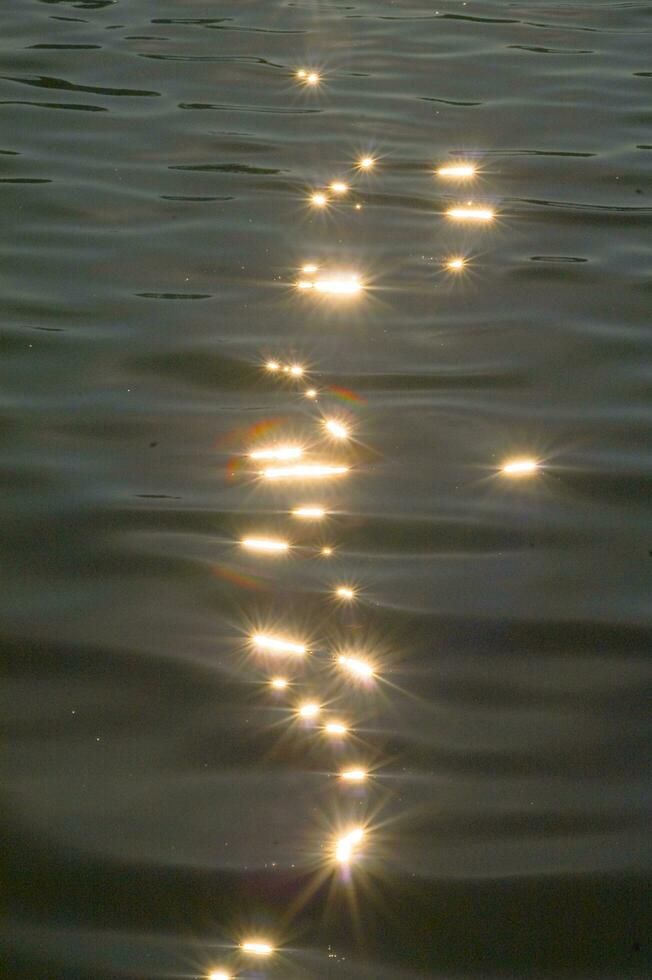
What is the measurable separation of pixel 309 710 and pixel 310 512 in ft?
1.80

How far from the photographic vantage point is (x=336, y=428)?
2828 mm

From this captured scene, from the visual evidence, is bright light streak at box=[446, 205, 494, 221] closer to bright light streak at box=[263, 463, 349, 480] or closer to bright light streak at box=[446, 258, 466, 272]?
bright light streak at box=[446, 258, 466, 272]

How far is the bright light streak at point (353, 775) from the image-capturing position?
77.5 inches

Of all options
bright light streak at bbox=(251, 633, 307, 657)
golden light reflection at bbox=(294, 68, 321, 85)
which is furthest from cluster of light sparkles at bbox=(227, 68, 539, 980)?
golden light reflection at bbox=(294, 68, 321, 85)

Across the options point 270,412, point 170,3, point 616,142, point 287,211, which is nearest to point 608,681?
point 270,412

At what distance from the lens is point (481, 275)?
345cm

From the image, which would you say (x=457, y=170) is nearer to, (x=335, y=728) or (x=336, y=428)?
(x=336, y=428)

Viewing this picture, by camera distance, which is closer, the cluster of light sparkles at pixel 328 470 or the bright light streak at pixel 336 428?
the cluster of light sparkles at pixel 328 470

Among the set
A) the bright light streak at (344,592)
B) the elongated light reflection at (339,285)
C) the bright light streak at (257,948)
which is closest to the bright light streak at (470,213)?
the elongated light reflection at (339,285)

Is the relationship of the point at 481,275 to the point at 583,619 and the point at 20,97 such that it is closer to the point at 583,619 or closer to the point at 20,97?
the point at 583,619

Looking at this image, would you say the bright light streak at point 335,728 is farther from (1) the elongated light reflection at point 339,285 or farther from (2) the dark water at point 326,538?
(1) the elongated light reflection at point 339,285

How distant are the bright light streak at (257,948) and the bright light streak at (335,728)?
15.6 inches

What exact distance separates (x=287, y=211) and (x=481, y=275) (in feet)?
2.09

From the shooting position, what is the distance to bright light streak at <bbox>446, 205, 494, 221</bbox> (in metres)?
3.77
